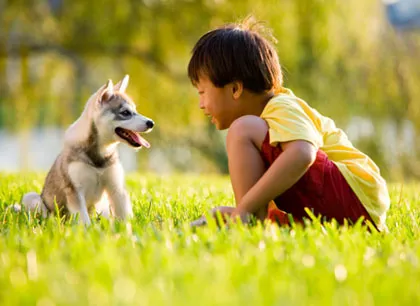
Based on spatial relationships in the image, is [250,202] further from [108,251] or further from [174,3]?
[174,3]

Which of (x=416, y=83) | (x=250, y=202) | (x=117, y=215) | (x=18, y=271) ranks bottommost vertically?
(x=416, y=83)

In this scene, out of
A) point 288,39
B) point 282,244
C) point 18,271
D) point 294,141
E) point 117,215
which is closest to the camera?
point 18,271

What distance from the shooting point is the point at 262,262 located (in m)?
1.79

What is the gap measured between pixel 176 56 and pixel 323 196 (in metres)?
7.90

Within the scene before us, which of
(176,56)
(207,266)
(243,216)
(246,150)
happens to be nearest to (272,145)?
(246,150)

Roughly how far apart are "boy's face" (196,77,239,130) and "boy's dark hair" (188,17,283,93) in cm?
3

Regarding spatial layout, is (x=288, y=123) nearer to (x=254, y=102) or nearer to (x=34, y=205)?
(x=254, y=102)

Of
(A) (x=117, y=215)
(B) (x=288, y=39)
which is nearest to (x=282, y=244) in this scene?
(A) (x=117, y=215)

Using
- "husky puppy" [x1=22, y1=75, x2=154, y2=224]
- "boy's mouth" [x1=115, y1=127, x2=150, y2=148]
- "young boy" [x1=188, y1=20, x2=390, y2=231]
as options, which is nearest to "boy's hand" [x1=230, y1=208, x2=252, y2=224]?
"young boy" [x1=188, y1=20, x2=390, y2=231]

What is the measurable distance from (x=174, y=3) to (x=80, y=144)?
21.7 feet

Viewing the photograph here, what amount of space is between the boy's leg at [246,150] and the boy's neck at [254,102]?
0.21 metres

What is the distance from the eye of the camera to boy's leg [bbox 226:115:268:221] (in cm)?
256

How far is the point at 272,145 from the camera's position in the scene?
8.34ft

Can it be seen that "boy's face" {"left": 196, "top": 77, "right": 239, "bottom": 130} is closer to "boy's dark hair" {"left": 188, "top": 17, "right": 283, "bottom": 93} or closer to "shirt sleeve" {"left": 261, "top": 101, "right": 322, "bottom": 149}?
"boy's dark hair" {"left": 188, "top": 17, "right": 283, "bottom": 93}
